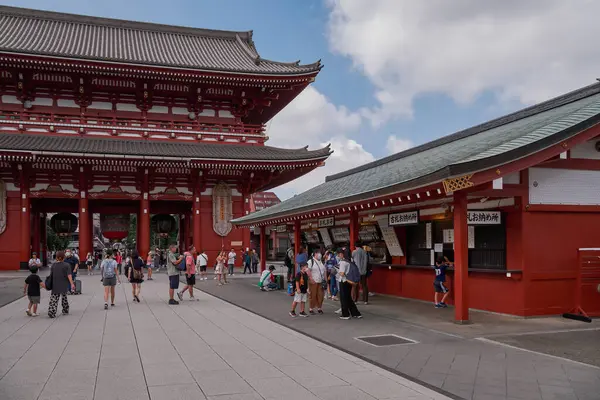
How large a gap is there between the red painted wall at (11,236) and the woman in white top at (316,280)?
21.5 meters

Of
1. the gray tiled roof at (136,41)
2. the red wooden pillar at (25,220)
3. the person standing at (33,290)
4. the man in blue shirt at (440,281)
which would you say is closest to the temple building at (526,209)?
the man in blue shirt at (440,281)

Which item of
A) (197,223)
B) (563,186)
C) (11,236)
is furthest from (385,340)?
(11,236)

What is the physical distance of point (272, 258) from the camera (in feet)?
192

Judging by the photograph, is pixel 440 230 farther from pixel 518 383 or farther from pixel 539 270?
pixel 518 383

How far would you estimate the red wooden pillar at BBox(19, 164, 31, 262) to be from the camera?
28.9 meters

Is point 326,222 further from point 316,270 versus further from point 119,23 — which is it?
point 119,23

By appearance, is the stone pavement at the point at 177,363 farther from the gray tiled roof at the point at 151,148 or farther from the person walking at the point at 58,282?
the gray tiled roof at the point at 151,148

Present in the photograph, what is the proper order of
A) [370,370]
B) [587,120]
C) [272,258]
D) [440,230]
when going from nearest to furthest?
1. [370,370]
2. [587,120]
3. [440,230]
4. [272,258]

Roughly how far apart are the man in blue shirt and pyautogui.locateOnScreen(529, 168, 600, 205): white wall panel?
2.85 metres

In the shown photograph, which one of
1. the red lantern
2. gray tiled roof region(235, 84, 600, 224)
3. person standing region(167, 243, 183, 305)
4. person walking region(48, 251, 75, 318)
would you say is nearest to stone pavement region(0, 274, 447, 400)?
person walking region(48, 251, 75, 318)

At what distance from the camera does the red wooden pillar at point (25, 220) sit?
28922 mm

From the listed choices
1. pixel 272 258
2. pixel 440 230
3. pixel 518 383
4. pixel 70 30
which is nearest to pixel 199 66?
pixel 70 30

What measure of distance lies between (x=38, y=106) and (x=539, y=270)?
28.1m

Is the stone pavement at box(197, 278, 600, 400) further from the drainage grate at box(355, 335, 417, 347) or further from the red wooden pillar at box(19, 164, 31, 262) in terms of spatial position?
the red wooden pillar at box(19, 164, 31, 262)
